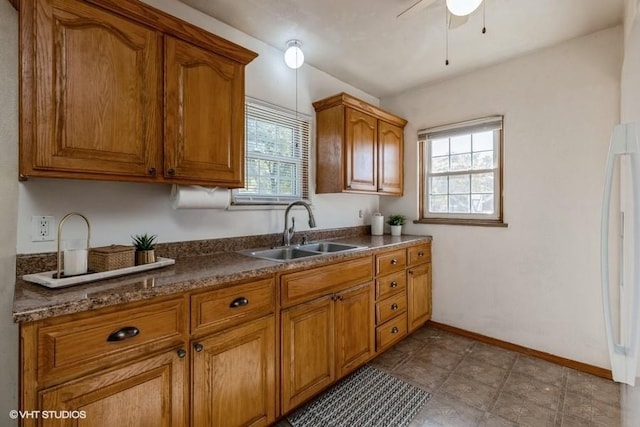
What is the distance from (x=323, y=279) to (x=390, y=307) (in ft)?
2.95

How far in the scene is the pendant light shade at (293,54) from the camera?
228 cm

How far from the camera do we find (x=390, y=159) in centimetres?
307

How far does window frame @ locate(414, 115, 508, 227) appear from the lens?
2664 millimetres

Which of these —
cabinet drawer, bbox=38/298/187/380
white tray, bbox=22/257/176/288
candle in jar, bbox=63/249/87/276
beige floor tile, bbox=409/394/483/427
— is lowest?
beige floor tile, bbox=409/394/483/427

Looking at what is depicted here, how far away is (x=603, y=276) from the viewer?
101 cm

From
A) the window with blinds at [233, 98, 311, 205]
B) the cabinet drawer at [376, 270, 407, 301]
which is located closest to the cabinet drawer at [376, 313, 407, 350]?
the cabinet drawer at [376, 270, 407, 301]

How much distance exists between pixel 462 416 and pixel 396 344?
3.07 ft

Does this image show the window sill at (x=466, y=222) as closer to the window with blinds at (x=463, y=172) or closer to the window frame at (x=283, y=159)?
the window with blinds at (x=463, y=172)

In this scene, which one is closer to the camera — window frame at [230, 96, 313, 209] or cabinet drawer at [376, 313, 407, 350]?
window frame at [230, 96, 313, 209]

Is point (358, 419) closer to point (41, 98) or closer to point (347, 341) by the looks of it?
point (347, 341)

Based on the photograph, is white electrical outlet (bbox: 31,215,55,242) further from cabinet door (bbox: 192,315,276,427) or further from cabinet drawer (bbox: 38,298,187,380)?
cabinet door (bbox: 192,315,276,427)

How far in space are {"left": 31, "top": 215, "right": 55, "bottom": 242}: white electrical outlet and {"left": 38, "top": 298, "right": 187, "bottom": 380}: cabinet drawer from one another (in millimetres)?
683

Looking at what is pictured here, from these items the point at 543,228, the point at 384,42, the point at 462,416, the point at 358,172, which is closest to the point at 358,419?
the point at 462,416

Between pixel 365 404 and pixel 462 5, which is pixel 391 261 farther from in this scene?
pixel 462 5
